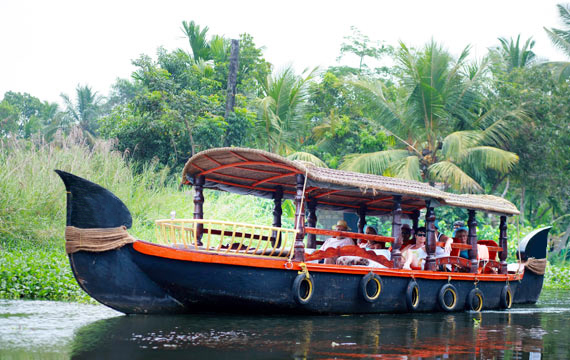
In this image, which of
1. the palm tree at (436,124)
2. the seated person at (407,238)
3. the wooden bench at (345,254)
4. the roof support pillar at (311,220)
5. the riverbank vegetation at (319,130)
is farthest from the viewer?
the palm tree at (436,124)

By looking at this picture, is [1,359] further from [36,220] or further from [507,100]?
[507,100]

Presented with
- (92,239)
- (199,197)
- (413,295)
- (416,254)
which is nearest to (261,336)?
(92,239)

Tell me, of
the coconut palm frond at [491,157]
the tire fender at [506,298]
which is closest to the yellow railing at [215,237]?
the tire fender at [506,298]

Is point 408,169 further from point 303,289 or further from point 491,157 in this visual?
point 303,289

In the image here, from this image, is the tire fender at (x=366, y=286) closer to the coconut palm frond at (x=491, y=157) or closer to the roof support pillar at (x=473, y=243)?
the roof support pillar at (x=473, y=243)

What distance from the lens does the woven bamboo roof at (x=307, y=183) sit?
750cm

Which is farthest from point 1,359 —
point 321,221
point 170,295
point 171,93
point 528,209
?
point 528,209

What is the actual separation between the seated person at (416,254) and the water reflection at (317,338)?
103 cm

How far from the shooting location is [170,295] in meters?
7.14

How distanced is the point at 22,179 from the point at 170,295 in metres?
5.95

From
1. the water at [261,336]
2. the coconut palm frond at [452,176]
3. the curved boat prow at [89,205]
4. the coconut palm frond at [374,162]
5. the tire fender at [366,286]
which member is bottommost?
the water at [261,336]

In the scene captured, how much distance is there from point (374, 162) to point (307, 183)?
10228mm

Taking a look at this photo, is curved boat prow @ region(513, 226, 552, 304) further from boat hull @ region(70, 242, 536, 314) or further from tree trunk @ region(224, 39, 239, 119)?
tree trunk @ region(224, 39, 239, 119)

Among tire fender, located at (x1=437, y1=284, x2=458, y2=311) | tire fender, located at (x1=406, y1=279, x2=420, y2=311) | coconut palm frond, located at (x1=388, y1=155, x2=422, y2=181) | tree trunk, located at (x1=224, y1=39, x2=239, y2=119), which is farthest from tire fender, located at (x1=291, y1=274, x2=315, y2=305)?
tree trunk, located at (x1=224, y1=39, x2=239, y2=119)
